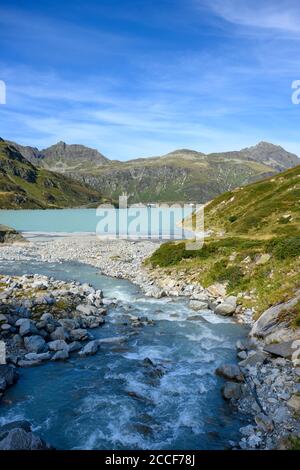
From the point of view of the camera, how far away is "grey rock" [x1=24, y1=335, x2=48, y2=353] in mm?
24859

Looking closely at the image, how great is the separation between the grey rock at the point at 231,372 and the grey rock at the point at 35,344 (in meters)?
11.1

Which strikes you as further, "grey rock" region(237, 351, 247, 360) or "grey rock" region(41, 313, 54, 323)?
"grey rock" region(41, 313, 54, 323)

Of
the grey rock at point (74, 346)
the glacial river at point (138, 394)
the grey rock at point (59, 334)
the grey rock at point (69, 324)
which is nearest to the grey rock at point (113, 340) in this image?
the glacial river at point (138, 394)

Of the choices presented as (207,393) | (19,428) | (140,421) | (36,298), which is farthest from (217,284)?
(19,428)

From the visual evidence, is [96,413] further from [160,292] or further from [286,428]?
[160,292]

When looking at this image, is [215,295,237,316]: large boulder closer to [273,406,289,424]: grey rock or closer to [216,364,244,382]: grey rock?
[216,364,244,382]: grey rock

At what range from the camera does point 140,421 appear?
699 inches

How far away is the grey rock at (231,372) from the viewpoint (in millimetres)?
21562

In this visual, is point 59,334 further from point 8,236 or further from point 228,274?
point 8,236

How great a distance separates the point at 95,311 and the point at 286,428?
19.4 m

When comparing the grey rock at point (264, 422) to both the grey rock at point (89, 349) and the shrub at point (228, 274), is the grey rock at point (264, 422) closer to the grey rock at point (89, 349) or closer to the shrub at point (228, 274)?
the grey rock at point (89, 349)

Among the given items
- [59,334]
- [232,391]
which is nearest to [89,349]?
[59,334]

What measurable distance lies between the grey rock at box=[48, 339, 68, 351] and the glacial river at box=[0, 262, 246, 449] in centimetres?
158

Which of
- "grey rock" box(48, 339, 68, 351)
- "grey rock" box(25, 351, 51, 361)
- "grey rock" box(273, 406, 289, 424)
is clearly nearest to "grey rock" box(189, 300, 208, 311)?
"grey rock" box(48, 339, 68, 351)
